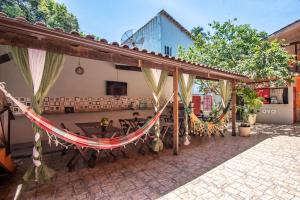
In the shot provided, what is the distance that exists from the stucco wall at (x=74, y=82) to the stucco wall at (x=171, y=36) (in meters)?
5.25

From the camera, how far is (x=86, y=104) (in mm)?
6180

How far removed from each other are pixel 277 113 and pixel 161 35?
8.19 m

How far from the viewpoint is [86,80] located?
244 inches

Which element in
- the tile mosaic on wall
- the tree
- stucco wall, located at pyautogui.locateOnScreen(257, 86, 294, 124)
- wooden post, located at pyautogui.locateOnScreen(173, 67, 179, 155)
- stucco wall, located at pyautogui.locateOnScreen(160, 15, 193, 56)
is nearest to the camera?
wooden post, located at pyautogui.locateOnScreen(173, 67, 179, 155)

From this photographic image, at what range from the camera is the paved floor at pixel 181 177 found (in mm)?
2434

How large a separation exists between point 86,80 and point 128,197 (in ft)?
15.7

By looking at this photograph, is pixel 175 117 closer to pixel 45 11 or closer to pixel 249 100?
pixel 249 100

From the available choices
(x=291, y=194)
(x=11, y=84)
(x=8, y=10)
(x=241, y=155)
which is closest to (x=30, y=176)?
(x=11, y=84)

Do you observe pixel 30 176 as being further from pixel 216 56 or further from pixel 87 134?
pixel 216 56

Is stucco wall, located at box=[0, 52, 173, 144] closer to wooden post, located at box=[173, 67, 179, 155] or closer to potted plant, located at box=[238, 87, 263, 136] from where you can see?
wooden post, located at box=[173, 67, 179, 155]

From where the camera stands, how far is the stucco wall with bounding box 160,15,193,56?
11.6 metres

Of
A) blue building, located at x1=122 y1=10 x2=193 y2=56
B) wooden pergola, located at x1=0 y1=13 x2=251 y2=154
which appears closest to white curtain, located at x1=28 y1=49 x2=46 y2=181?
wooden pergola, located at x1=0 y1=13 x2=251 y2=154

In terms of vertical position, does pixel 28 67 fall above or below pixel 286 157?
above

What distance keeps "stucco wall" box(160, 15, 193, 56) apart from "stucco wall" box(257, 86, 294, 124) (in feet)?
22.7
